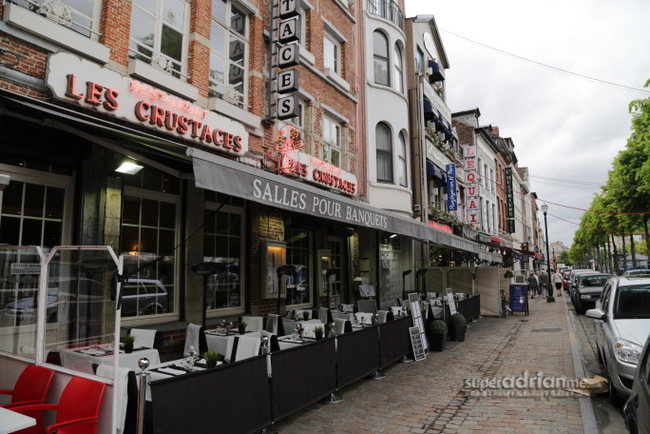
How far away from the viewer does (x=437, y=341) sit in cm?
1016

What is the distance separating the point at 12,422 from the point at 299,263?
366 inches

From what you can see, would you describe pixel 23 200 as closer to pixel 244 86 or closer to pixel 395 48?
pixel 244 86

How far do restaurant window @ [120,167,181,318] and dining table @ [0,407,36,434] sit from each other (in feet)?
13.7

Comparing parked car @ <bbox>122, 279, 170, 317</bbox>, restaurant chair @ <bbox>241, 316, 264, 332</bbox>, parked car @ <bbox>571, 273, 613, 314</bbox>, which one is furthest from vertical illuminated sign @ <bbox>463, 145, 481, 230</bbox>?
parked car @ <bbox>122, 279, 170, 317</bbox>

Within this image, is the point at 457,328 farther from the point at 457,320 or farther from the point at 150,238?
the point at 150,238

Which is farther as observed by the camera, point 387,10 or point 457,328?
point 387,10

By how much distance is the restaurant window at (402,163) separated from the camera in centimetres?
1677

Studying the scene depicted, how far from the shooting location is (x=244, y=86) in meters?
10.1

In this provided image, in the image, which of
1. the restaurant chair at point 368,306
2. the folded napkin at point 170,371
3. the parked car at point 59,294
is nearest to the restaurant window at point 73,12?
the parked car at point 59,294

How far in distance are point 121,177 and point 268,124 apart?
407 cm

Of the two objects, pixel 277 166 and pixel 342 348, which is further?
pixel 277 166

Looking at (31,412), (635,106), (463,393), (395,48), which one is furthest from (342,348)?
(635,106)

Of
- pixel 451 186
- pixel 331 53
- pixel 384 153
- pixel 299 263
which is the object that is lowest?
pixel 299 263

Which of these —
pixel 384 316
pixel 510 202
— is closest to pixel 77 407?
pixel 384 316
